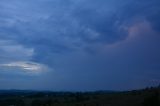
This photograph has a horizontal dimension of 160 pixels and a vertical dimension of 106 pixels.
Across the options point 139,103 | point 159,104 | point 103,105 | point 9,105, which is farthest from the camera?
point 9,105

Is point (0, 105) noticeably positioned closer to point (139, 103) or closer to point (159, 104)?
point (139, 103)

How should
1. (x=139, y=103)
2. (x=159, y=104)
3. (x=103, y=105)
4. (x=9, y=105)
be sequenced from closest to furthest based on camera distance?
1. (x=159, y=104)
2. (x=139, y=103)
3. (x=103, y=105)
4. (x=9, y=105)

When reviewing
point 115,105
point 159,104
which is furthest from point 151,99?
point 115,105

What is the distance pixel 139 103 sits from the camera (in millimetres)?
53250

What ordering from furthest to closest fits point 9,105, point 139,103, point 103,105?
point 9,105
point 103,105
point 139,103

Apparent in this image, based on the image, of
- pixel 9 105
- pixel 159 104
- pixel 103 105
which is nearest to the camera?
pixel 159 104

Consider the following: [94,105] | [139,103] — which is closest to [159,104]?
[139,103]

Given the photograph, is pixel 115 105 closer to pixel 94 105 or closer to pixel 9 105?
pixel 94 105

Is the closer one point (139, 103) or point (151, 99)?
point (151, 99)

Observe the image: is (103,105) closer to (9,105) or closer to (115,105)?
(115,105)

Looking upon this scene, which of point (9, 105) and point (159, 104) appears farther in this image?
point (9, 105)

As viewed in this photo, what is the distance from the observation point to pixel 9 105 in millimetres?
111750

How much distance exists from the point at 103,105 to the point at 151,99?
13.3m

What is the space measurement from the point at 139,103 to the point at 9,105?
67.6 meters
